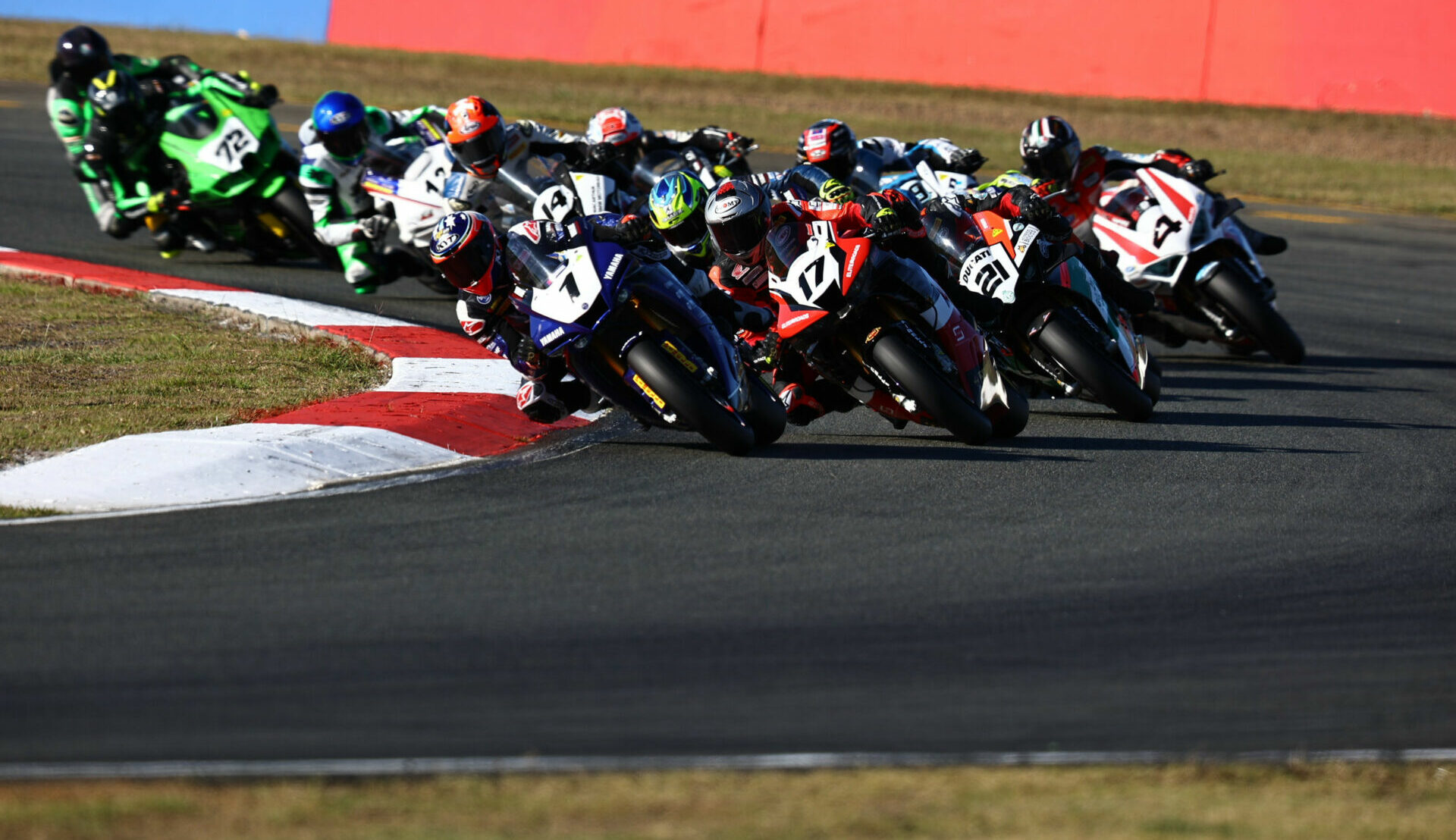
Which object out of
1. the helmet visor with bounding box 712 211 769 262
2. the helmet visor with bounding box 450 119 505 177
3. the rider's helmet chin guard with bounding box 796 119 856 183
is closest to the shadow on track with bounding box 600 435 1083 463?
the helmet visor with bounding box 712 211 769 262

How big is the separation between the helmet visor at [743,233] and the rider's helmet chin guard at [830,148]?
94.0 inches

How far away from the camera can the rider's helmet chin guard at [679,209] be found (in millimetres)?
7918

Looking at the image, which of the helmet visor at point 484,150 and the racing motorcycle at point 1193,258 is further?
the helmet visor at point 484,150

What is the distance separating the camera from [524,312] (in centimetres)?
775

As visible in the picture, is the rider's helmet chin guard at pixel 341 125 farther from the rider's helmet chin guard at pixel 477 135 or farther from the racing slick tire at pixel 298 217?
the racing slick tire at pixel 298 217

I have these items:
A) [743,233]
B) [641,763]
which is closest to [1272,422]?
[743,233]

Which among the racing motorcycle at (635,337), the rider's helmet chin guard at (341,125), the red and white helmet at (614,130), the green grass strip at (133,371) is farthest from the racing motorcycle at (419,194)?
the racing motorcycle at (635,337)

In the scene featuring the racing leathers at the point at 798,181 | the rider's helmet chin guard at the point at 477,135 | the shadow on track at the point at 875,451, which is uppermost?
the racing leathers at the point at 798,181

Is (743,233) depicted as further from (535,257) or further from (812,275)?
(535,257)

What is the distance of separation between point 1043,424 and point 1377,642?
146 inches

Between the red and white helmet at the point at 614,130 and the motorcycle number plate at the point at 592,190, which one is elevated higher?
the red and white helmet at the point at 614,130

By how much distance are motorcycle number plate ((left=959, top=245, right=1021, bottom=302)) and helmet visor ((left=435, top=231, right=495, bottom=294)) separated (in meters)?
2.39

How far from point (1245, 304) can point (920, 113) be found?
43.5 feet

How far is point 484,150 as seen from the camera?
35.8 feet
